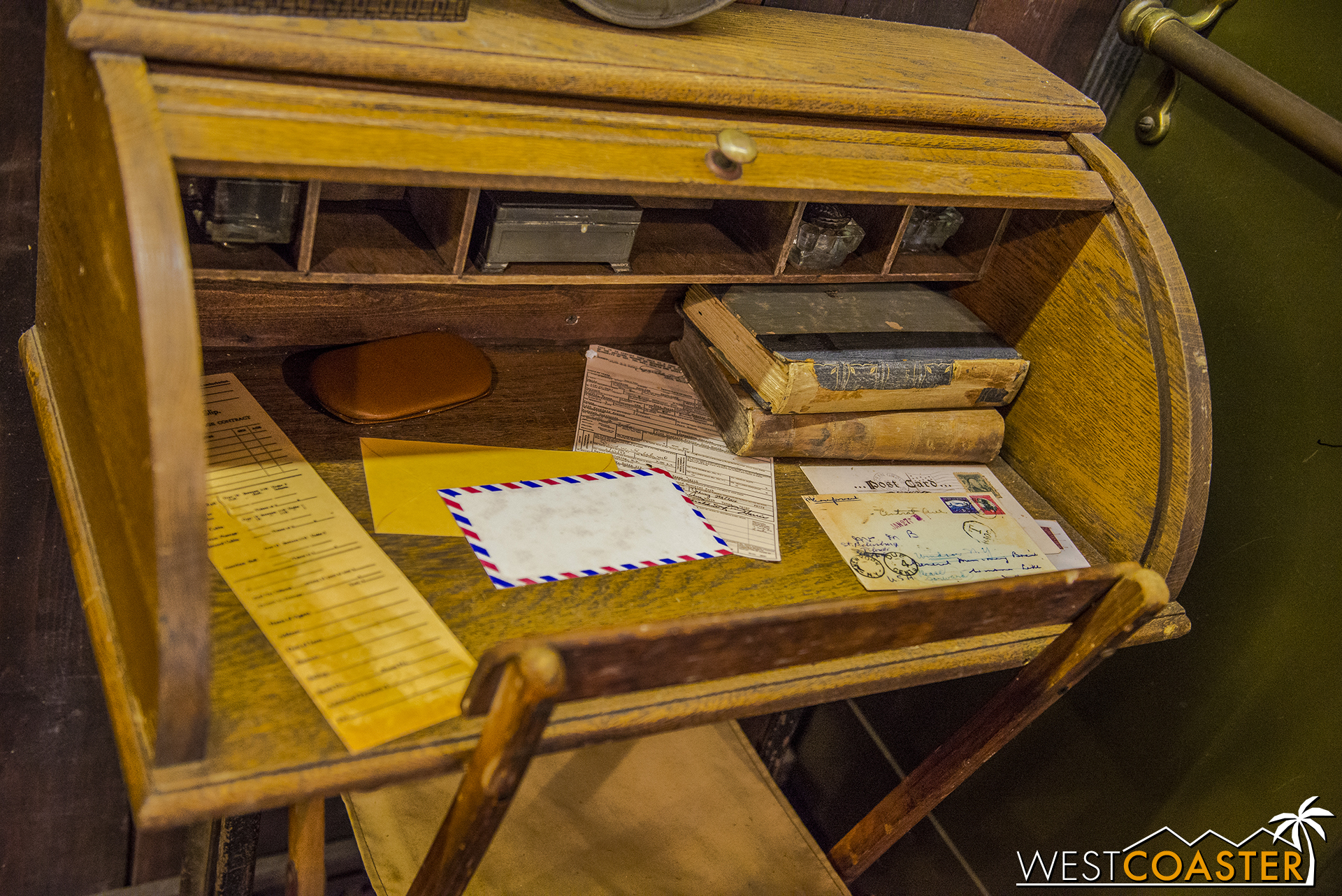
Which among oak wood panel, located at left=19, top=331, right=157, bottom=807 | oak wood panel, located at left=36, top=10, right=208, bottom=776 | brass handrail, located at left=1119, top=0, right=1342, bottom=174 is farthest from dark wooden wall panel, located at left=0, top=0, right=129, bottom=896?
brass handrail, located at left=1119, top=0, right=1342, bottom=174

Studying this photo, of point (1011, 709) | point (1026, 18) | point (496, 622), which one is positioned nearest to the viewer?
point (496, 622)

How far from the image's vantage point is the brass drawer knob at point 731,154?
1019mm

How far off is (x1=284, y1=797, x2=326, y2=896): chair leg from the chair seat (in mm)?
63

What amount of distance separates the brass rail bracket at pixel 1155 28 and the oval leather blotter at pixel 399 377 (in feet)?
3.89

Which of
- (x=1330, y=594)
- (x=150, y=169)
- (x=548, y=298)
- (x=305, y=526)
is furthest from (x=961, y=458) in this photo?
(x=150, y=169)

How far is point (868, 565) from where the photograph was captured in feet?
4.30

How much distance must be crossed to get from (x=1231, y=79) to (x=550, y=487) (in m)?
1.16

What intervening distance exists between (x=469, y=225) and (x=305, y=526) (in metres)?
0.38

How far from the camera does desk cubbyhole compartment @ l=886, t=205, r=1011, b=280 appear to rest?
150 cm

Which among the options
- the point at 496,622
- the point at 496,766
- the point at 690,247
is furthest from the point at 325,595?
the point at 690,247

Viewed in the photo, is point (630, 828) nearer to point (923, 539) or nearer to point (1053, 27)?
point (923, 539)

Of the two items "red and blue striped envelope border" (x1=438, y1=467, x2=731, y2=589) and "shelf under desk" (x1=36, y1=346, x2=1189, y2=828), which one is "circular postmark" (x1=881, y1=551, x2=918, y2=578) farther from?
"red and blue striped envelope border" (x1=438, y1=467, x2=731, y2=589)

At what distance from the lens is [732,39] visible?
1211 millimetres

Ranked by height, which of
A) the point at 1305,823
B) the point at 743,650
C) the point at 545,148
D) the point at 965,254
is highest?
the point at 545,148
